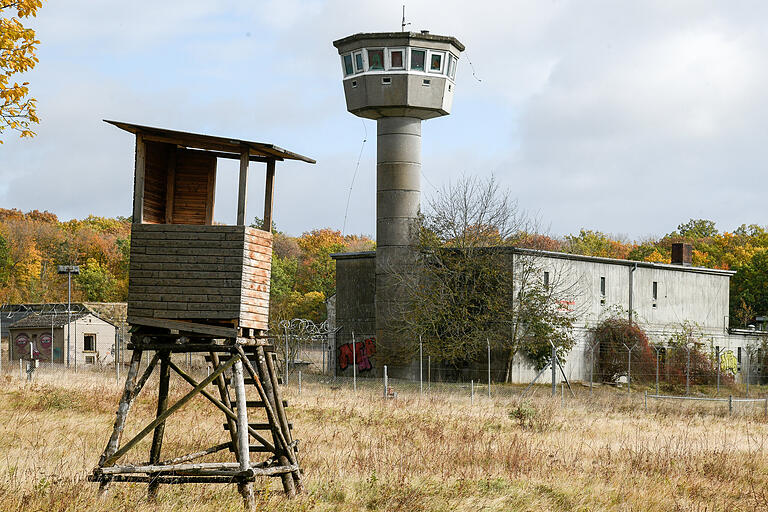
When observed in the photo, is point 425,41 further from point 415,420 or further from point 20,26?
point 20,26

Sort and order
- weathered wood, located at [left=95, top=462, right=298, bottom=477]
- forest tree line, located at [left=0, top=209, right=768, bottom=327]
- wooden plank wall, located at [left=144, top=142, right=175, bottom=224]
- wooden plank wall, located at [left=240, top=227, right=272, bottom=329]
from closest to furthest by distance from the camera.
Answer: weathered wood, located at [left=95, top=462, right=298, bottom=477] → wooden plank wall, located at [left=240, top=227, right=272, bottom=329] → wooden plank wall, located at [left=144, top=142, right=175, bottom=224] → forest tree line, located at [left=0, top=209, right=768, bottom=327]

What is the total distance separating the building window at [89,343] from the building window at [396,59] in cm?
2618

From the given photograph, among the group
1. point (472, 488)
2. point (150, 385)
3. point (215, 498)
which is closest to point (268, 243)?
point (215, 498)

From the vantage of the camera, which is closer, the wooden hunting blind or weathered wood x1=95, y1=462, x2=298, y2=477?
weathered wood x1=95, y1=462, x2=298, y2=477

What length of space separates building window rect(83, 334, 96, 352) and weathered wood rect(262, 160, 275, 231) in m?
46.4

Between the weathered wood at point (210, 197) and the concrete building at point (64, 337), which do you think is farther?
the concrete building at point (64, 337)

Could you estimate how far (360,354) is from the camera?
5019 centimetres

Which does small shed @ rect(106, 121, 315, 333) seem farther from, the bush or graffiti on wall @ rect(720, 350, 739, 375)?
graffiti on wall @ rect(720, 350, 739, 375)

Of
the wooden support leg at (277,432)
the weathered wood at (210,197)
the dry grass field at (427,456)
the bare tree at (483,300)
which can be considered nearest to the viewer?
the dry grass field at (427,456)

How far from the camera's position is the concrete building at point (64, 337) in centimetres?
5656

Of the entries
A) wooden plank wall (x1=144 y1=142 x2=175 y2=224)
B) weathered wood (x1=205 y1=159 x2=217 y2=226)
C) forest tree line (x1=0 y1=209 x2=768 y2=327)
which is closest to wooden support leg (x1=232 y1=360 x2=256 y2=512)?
weathered wood (x1=205 y1=159 x2=217 y2=226)

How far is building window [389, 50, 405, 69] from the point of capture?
46.1m

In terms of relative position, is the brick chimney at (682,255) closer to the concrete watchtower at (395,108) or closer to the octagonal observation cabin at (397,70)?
the concrete watchtower at (395,108)

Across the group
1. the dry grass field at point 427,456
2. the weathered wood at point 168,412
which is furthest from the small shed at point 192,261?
the dry grass field at point 427,456
